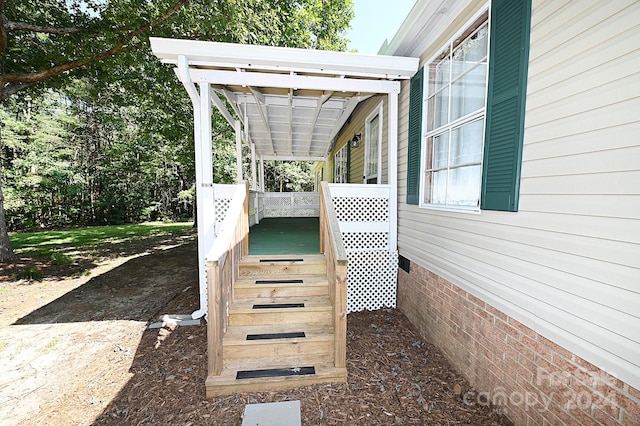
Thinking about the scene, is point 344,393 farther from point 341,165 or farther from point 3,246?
point 3,246

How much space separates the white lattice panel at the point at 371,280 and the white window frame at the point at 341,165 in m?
4.43

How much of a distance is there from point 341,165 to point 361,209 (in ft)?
18.1

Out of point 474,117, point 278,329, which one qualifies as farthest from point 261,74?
point 278,329

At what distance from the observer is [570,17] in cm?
182

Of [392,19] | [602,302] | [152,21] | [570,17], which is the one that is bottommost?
[602,302]

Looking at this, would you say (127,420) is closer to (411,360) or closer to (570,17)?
(411,360)

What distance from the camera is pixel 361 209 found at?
4.40 m

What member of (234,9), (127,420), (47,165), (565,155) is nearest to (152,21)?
(234,9)

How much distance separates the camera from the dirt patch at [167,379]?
239 cm

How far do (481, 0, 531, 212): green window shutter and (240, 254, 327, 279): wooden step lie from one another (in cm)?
223

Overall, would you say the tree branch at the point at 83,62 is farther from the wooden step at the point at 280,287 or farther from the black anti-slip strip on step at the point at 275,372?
the black anti-slip strip on step at the point at 275,372

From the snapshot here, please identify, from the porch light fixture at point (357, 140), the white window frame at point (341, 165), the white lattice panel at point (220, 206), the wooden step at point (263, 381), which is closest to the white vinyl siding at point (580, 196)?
the wooden step at point (263, 381)

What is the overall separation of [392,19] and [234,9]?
497 cm

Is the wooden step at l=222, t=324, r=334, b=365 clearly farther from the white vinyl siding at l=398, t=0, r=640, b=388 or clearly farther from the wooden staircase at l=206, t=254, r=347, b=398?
the white vinyl siding at l=398, t=0, r=640, b=388
